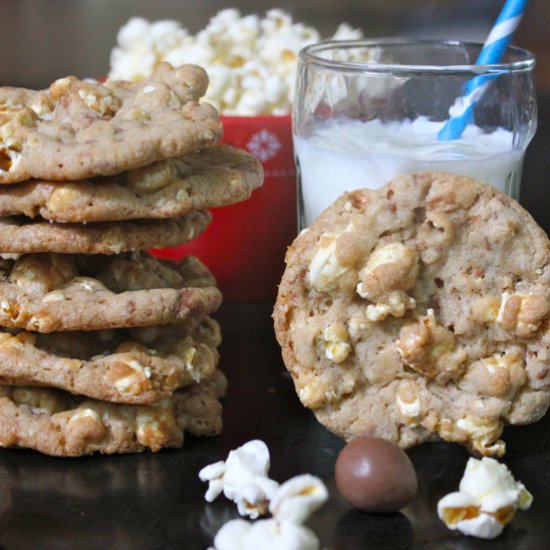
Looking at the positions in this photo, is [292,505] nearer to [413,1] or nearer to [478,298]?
[478,298]

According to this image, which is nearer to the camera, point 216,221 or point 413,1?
point 216,221

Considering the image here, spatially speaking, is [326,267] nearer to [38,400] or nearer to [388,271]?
[388,271]

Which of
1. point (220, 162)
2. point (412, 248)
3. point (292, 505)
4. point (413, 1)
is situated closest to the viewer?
point (292, 505)

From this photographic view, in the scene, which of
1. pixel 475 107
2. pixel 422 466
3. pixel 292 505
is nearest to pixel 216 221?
pixel 475 107

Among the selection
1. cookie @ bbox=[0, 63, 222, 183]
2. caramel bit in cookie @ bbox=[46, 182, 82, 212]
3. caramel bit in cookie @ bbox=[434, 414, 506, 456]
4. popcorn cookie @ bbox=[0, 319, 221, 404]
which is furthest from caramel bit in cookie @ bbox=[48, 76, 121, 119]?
caramel bit in cookie @ bbox=[434, 414, 506, 456]

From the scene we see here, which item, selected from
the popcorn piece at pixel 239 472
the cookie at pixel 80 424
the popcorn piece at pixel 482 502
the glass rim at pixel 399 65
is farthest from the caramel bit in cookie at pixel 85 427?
the glass rim at pixel 399 65

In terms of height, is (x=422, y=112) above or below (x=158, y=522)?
above
